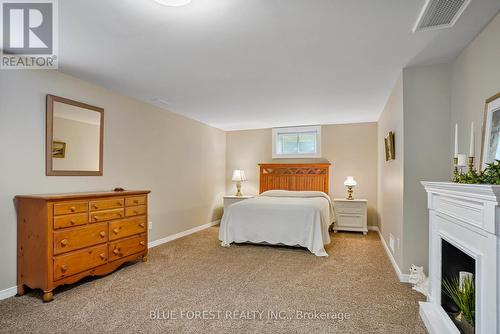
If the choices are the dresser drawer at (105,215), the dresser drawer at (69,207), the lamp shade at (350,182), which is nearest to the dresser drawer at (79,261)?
the dresser drawer at (105,215)

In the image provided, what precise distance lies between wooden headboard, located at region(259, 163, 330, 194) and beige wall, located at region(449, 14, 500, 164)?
3.31m

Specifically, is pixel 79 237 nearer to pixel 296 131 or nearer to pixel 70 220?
pixel 70 220

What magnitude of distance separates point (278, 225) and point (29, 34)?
138 inches

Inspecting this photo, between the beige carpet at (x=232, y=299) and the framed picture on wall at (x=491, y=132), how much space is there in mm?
1316

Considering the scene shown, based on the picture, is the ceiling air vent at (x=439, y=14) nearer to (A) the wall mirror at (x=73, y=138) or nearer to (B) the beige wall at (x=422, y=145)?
(B) the beige wall at (x=422, y=145)

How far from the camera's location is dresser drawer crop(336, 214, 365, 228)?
5.33m

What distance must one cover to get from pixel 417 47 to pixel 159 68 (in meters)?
2.45

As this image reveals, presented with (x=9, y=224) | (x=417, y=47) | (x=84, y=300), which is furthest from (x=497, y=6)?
(x=9, y=224)

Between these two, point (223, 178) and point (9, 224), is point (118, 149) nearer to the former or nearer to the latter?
point (9, 224)

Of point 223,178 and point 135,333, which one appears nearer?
point 135,333

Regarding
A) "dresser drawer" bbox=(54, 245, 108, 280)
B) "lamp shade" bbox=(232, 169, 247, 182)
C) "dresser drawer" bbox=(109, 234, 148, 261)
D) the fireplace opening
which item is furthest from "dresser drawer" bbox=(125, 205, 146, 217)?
the fireplace opening

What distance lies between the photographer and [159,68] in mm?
2912

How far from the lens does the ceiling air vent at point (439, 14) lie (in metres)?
1.75

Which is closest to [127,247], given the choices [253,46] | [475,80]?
[253,46]
